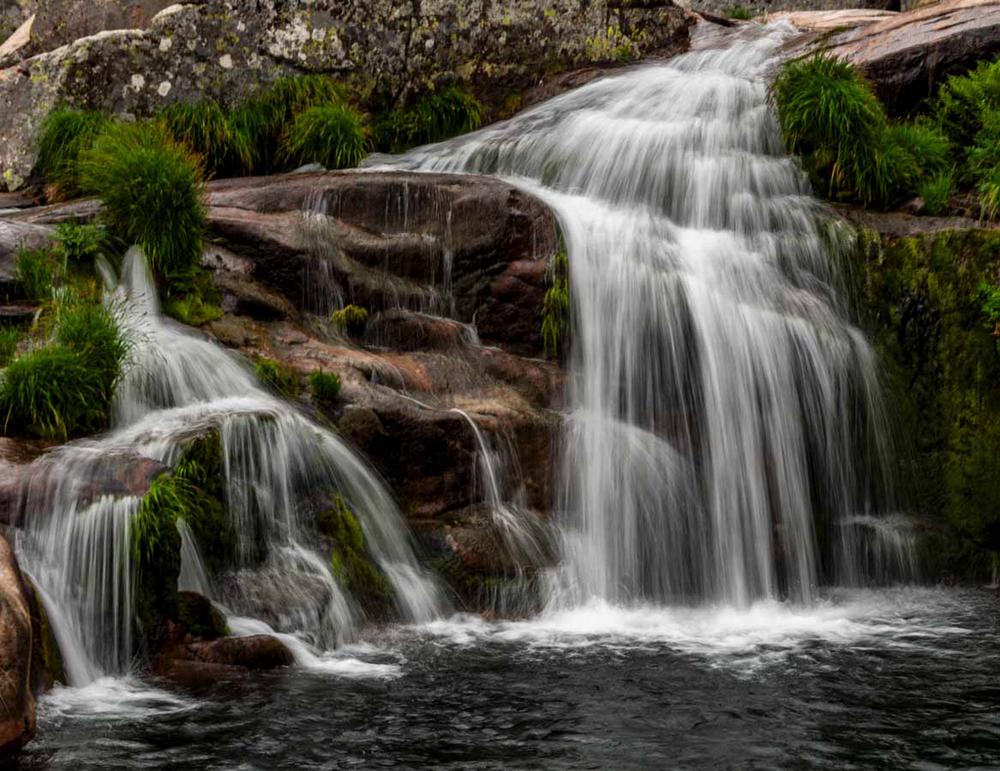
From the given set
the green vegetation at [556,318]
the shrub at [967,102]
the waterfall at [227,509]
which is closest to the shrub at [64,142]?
the waterfall at [227,509]

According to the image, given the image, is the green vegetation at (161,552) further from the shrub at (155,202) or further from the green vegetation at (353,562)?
the shrub at (155,202)

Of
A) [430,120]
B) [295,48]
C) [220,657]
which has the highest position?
[295,48]

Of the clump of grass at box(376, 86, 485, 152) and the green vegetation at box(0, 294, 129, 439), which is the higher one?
the clump of grass at box(376, 86, 485, 152)

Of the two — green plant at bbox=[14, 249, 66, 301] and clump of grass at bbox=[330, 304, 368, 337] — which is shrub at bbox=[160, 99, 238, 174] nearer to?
clump of grass at bbox=[330, 304, 368, 337]

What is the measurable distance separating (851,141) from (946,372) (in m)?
2.35

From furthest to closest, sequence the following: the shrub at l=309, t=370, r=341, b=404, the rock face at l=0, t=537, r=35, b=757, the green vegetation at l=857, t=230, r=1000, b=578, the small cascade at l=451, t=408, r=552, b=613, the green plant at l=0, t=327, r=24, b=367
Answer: the green vegetation at l=857, t=230, r=1000, b=578 → the shrub at l=309, t=370, r=341, b=404 → the small cascade at l=451, t=408, r=552, b=613 → the green plant at l=0, t=327, r=24, b=367 → the rock face at l=0, t=537, r=35, b=757

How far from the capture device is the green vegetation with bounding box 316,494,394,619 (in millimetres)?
7148

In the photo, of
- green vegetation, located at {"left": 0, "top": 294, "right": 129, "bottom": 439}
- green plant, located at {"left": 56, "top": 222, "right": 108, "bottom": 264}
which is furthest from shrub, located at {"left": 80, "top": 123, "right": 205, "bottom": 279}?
green vegetation, located at {"left": 0, "top": 294, "right": 129, "bottom": 439}

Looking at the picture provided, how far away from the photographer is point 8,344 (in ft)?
25.6

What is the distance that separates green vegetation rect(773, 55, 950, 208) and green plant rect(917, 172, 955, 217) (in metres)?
0.02

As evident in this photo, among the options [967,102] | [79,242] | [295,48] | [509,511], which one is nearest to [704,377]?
[509,511]

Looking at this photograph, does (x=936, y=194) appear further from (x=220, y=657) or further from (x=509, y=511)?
(x=220, y=657)

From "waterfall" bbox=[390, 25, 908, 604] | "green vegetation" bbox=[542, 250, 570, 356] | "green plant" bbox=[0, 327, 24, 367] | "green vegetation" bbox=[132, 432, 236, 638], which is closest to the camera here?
"green vegetation" bbox=[132, 432, 236, 638]

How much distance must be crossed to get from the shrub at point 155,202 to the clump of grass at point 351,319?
1.14 meters
